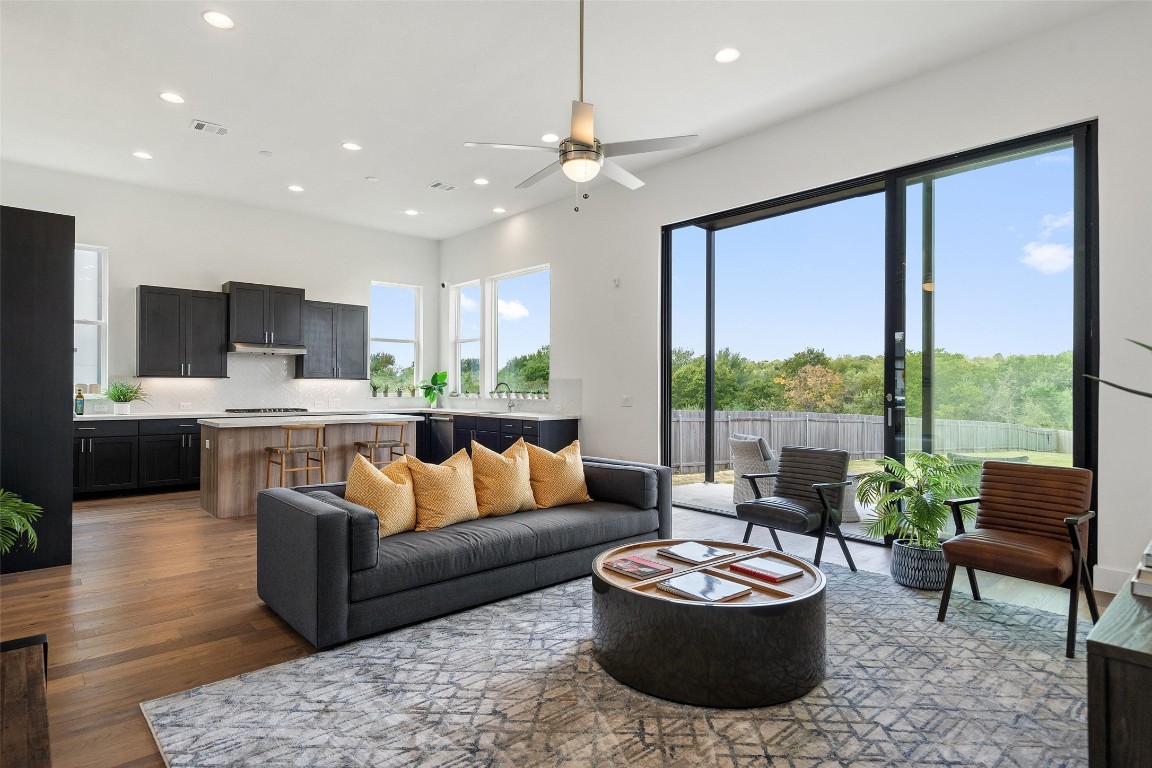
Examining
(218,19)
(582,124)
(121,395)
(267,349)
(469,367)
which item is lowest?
(121,395)

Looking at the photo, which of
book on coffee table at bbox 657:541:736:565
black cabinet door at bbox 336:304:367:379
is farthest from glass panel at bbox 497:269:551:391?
book on coffee table at bbox 657:541:736:565

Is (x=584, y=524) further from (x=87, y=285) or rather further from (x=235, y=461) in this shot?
(x=87, y=285)

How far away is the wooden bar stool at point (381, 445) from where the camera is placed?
671cm

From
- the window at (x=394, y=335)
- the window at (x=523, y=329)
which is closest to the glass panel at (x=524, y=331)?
the window at (x=523, y=329)

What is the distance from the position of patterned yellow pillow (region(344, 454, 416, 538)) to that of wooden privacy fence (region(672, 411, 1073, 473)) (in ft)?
11.8

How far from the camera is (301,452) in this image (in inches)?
240

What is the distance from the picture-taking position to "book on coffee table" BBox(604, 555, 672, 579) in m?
2.66

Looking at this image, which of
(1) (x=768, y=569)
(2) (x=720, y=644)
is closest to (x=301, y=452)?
(1) (x=768, y=569)

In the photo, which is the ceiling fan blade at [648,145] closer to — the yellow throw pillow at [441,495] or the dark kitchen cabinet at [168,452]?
the yellow throw pillow at [441,495]

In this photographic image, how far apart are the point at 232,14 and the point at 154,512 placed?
4.46 metres

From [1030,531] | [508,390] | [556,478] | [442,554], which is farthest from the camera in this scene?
[508,390]

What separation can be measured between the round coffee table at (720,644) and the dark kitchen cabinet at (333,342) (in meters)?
7.02

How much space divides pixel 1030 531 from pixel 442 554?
9.87ft

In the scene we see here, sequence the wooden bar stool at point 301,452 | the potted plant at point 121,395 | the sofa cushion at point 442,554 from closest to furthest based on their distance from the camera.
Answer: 1. the sofa cushion at point 442,554
2. the wooden bar stool at point 301,452
3. the potted plant at point 121,395
